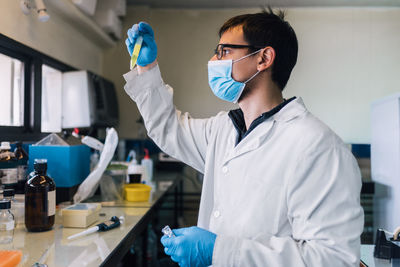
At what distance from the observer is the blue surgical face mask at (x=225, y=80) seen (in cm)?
127

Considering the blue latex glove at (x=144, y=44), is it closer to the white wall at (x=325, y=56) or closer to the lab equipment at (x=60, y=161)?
the lab equipment at (x=60, y=161)

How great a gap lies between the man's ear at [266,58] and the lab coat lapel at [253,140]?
8.2 inches

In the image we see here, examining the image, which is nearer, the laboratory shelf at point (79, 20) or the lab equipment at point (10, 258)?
the lab equipment at point (10, 258)

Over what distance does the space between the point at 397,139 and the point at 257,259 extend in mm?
1888

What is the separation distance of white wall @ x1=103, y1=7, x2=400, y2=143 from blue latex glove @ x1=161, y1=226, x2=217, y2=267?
3330 millimetres

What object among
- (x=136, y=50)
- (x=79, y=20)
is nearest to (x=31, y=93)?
(x=79, y=20)

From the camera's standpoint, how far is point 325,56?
4145 millimetres

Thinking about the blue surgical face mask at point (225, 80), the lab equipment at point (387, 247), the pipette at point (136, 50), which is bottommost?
the lab equipment at point (387, 247)

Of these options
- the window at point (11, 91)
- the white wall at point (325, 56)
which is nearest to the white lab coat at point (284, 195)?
the window at point (11, 91)

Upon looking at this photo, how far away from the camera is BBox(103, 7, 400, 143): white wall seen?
4102mm

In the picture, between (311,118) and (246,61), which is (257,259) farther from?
(246,61)

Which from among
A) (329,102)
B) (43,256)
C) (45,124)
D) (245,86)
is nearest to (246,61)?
(245,86)

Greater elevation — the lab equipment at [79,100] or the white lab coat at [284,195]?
the lab equipment at [79,100]

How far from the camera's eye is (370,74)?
4.11m
